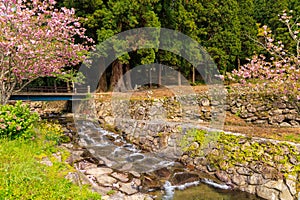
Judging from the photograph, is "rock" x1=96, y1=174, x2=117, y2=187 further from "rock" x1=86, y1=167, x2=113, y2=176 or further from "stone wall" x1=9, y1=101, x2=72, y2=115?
"stone wall" x1=9, y1=101, x2=72, y2=115

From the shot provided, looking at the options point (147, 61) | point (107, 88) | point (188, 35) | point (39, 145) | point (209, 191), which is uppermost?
point (188, 35)

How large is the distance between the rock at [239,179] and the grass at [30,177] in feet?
14.1

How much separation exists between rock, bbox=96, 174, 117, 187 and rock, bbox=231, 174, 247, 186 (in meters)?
3.74

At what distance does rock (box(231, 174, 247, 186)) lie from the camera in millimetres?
6574

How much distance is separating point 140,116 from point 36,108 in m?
10.1

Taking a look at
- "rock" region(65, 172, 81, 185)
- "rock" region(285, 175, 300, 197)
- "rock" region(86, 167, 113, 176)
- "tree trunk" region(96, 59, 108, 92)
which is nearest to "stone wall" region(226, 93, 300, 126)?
"rock" region(285, 175, 300, 197)

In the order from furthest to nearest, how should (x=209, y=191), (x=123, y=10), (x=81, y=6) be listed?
1. (x=81, y=6)
2. (x=123, y=10)
3. (x=209, y=191)

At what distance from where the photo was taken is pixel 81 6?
15.7 m

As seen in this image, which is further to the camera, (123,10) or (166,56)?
(166,56)

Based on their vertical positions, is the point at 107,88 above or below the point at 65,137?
Answer: above

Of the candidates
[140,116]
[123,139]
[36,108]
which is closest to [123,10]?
[140,116]

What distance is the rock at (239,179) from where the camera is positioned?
259 inches

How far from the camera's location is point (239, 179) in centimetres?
666

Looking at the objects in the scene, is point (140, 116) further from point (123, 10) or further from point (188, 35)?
point (188, 35)
